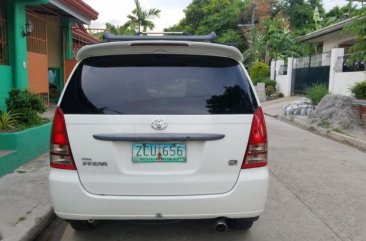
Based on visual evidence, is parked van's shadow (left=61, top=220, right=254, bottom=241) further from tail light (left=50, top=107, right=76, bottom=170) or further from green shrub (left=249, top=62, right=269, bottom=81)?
green shrub (left=249, top=62, right=269, bottom=81)

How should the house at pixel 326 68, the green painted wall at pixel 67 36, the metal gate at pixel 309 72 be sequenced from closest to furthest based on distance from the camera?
the green painted wall at pixel 67 36
the house at pixel 326 68
the metal gate at pixel 309 72

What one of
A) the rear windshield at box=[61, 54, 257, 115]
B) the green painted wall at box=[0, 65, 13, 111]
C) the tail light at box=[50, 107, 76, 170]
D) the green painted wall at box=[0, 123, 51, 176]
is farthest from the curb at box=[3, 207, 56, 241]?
the green painted wall at box=[0, 65, 13, 111]

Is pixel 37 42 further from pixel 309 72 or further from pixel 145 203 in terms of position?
pixel 309 72

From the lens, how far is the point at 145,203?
321 centimetres

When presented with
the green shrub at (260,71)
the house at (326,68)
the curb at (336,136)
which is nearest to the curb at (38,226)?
the curb at (336,136)

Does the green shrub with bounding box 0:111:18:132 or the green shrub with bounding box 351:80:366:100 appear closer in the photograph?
the green shrub with bounding box 0:111:18:132

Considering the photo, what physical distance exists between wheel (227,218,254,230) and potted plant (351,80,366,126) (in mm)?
8404

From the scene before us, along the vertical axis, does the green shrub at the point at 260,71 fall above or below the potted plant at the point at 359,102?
above

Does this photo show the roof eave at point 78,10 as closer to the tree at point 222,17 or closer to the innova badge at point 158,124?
the innova badge at point 158,124

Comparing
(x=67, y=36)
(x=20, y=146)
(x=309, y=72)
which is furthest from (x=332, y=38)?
(x=20, y=146)

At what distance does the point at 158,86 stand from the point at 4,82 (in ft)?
20.0

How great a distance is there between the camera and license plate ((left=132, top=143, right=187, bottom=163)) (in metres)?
3.19

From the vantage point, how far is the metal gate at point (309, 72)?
19342 millimetres

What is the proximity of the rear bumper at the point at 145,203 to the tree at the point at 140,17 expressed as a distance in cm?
3047
